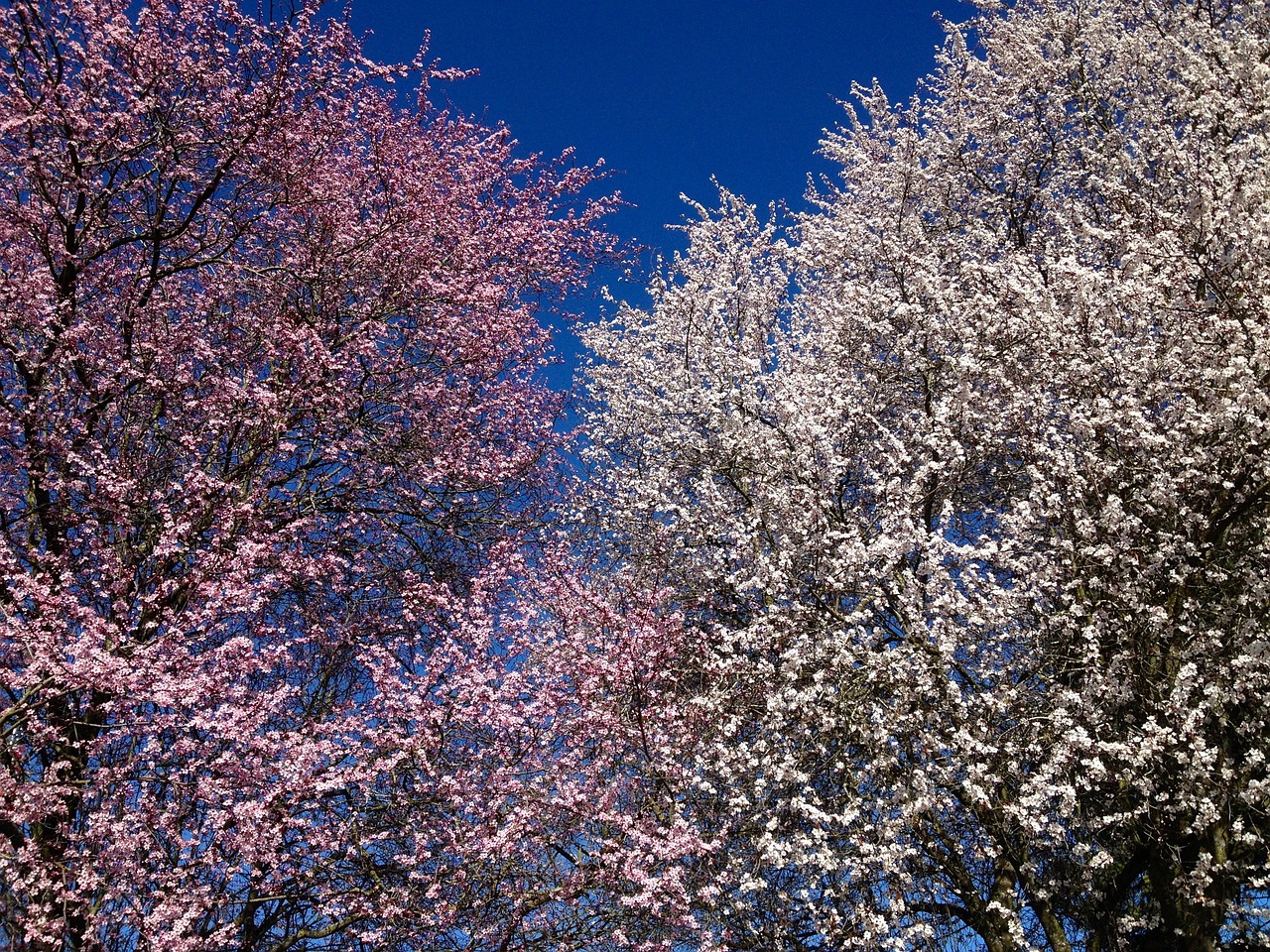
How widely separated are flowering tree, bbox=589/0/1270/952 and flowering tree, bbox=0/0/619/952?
2699mm

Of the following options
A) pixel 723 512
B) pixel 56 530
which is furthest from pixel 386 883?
pixel 723 512

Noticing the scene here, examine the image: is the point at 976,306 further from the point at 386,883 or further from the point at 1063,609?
the point at 386,883

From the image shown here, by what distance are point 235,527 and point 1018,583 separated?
782 cm

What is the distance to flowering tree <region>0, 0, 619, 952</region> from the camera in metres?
7.97

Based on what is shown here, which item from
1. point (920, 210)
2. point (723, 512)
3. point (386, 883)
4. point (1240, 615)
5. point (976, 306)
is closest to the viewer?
point (1240, 615)

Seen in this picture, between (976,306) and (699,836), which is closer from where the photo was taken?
(699,836)

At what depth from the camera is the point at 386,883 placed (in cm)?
911

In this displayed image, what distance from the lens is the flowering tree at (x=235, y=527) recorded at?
7.97 metres

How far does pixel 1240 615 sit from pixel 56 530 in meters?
11.1

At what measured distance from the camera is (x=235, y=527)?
9523 millimetres

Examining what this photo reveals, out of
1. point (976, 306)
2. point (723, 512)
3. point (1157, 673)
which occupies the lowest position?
point (1157, 673)

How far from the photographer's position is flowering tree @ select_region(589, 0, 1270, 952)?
7934 millimetres

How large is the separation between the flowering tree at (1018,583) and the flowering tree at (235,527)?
270cm

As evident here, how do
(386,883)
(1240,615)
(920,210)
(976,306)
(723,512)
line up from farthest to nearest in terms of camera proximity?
(920,210), (723,512), (976,306), (386,883), (1240,615)
